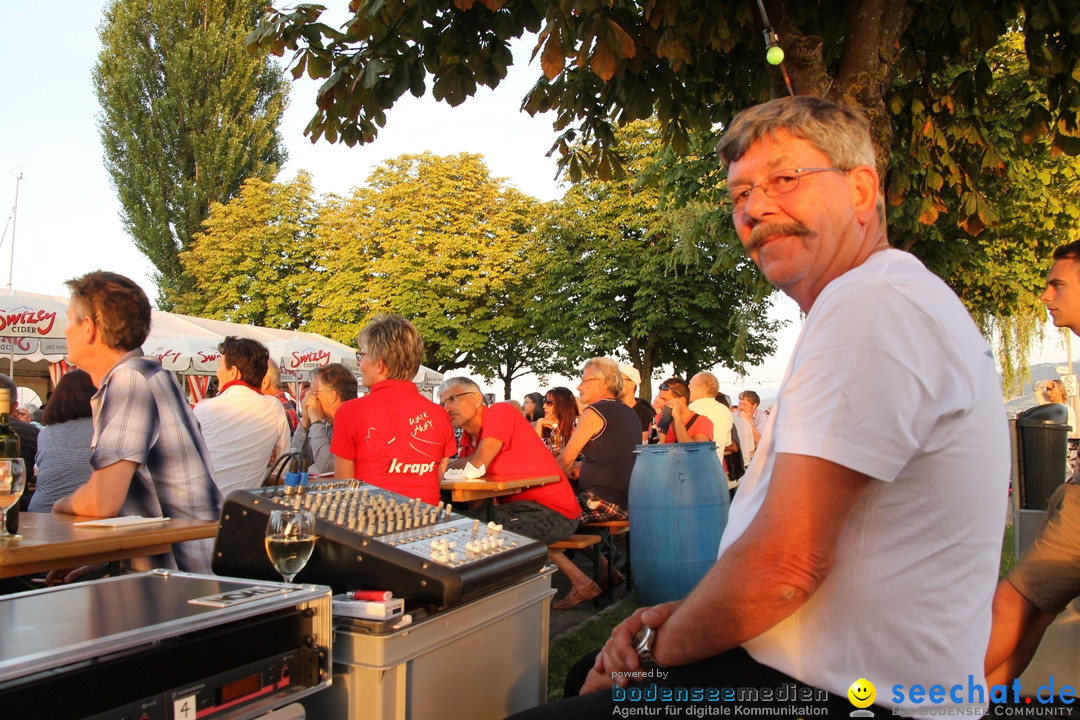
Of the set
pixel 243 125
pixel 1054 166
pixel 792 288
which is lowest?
pixel 792 288

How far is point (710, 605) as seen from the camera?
1.43m

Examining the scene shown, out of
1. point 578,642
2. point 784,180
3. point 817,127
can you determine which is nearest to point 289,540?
point 784,180

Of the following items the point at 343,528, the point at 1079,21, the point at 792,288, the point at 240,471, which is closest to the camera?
the point at 792,288

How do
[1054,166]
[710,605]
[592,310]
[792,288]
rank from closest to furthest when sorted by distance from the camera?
[710,605]
[792,288]
[1054,166]
[592,310]

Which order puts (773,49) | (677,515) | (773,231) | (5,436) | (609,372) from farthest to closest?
(609,372) → (677,515) → (773,49) → (5,436) → (773,231)

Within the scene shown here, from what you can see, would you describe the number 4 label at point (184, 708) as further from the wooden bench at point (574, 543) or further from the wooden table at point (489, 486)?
the wooden bench at point (574, 543)

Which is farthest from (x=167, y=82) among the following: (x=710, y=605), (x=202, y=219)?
(x=710, y=605)

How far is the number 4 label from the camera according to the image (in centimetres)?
146

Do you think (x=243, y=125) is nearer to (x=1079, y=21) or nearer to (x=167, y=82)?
(x=167, y=82)

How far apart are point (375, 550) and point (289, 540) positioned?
217mm

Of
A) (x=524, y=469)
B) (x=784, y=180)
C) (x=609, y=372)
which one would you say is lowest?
(x=524, y=469)

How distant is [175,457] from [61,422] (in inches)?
67.3

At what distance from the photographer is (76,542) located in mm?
2172

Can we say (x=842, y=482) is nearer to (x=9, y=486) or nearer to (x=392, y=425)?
(x=9, y=486)
